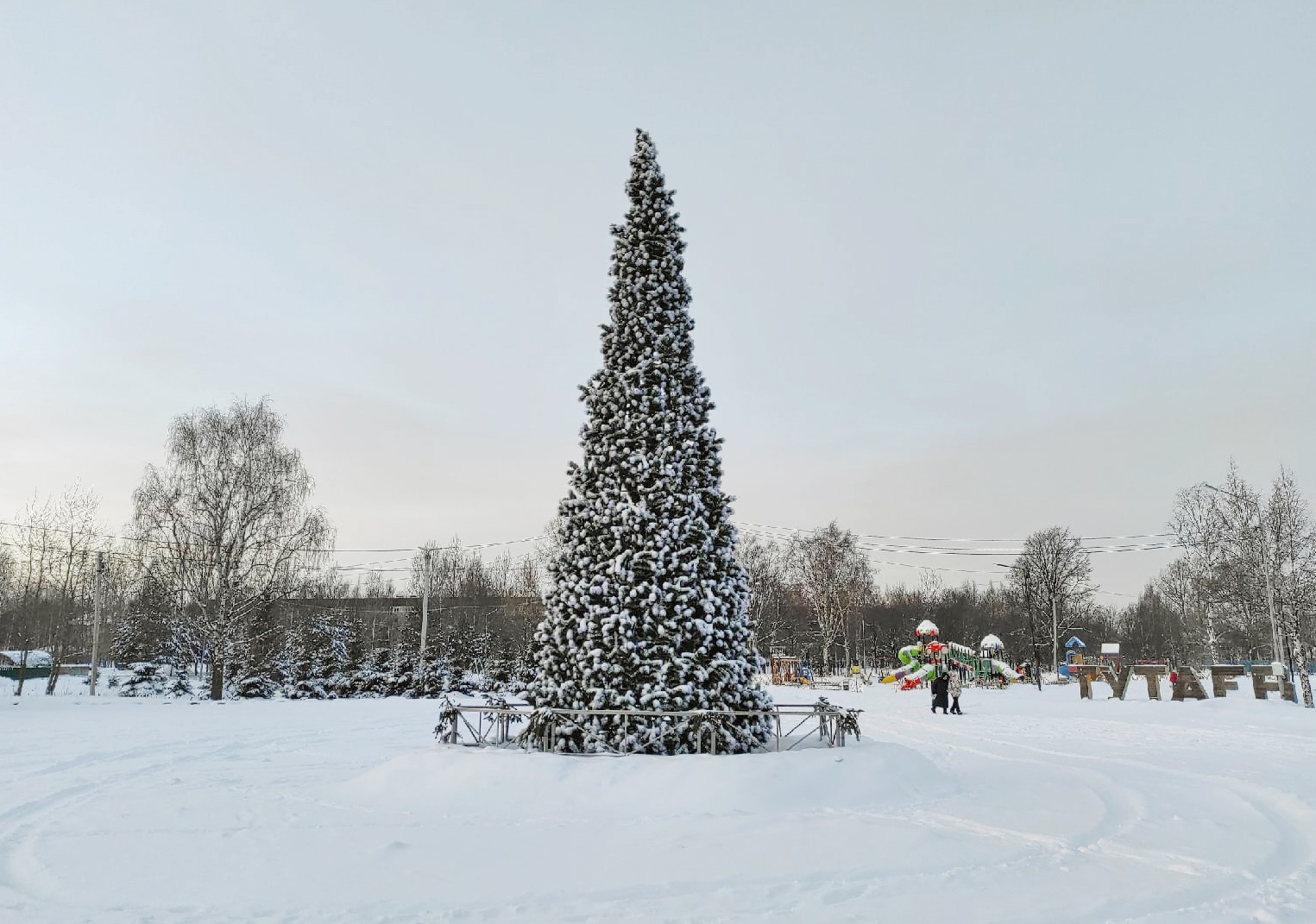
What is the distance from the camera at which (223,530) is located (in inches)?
1253

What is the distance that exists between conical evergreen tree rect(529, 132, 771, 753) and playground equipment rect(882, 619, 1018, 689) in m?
30.3

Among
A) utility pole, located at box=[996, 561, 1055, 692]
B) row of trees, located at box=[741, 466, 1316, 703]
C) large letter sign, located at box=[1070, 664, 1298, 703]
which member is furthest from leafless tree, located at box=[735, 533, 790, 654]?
large letter sign, located at box=[1070, 664, 1298, 703]

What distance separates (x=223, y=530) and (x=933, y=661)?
32.0m

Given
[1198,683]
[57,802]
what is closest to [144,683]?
[57,802]

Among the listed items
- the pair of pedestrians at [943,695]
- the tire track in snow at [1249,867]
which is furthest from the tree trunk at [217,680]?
the tire track in snow at [1249,867]

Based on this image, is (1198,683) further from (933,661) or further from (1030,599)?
(1030,599)

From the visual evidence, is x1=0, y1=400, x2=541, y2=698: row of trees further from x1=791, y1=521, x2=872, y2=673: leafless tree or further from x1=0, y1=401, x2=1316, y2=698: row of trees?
x1=791, y1=521, x2=872, y2=673: leafless tree

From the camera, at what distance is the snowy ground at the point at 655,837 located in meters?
6.18

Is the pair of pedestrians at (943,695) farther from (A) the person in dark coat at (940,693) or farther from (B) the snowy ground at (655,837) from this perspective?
(B) the snowy ground at (655,837)

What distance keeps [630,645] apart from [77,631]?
4816cm

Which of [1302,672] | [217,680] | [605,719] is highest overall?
[605,719]

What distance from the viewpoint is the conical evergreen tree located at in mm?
11117

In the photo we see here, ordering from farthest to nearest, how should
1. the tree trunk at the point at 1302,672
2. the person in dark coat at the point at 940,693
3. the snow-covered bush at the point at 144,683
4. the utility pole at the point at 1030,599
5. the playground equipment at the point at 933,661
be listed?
the utility pole at the point at 1030,599
the playground equipment at the point at 933,661
the snow-covered bush at the point at 144,683
the tree trunk at the point at 1302,672
the person in dark coat at the point at 940,693

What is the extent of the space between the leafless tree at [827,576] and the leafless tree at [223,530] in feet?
104
